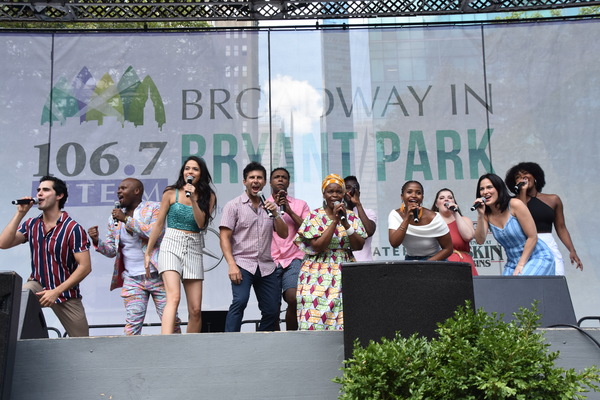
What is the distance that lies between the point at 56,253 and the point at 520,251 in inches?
127

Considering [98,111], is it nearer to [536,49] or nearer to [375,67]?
[375,67]

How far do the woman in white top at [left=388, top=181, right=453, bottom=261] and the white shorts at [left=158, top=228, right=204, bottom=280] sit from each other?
1.40m

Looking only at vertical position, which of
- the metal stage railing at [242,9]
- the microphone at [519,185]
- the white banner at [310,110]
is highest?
the metal stage railing at [242,9]

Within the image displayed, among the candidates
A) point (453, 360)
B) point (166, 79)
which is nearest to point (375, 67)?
point (166, 79)

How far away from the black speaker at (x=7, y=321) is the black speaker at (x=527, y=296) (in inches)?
95.9

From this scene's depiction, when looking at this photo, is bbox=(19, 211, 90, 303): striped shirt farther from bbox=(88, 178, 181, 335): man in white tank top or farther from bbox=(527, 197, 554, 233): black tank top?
bbox=(527, 197, 554, 233): black tank top

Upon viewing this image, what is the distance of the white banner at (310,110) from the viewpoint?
6.91 meters

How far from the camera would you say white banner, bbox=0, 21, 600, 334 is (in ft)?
22.7

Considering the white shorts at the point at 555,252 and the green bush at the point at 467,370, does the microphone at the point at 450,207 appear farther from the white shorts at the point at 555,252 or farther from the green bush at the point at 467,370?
the green bush at the point at 467,370

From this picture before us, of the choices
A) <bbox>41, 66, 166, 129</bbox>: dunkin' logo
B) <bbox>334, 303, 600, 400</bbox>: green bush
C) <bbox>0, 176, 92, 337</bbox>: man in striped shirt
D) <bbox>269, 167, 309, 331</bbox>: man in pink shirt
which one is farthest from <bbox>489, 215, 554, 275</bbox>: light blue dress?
<bbox>41, 66, 166, 129</bbox>: dunkin' logo

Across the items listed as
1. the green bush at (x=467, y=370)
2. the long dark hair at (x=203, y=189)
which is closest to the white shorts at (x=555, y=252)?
the long dark hair at (x=203, y=189)

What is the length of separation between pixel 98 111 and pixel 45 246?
8.32 ft

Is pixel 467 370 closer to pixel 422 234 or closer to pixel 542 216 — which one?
pixel 422 234

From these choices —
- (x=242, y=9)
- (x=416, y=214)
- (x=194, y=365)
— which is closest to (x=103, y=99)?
(x=242, y=9)
